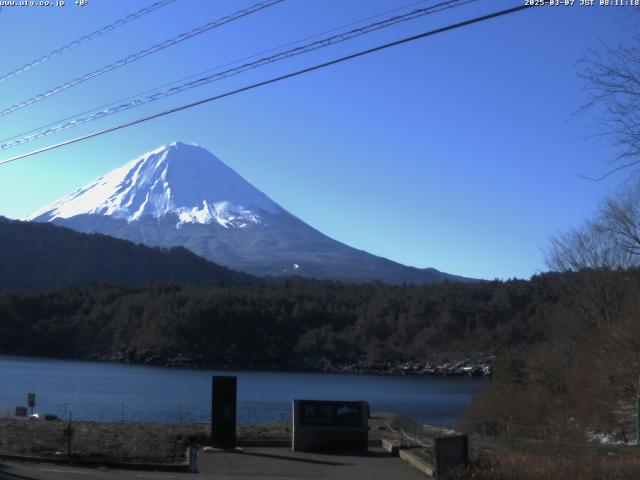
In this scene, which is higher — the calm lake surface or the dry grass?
the dry grass

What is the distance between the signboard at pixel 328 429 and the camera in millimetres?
19062

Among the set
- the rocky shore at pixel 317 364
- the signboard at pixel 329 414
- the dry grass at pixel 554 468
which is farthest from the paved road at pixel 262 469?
the rocky shore at pixel 317 364

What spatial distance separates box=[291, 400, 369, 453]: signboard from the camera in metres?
19.1

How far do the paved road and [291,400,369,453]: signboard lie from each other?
1.57ft

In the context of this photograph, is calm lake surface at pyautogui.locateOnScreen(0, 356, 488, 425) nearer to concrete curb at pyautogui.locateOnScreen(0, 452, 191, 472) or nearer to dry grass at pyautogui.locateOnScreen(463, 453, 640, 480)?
concrete curb at pyautogui.locateOnScreen(0, 452, 191, 472)

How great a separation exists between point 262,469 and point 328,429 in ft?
9.74

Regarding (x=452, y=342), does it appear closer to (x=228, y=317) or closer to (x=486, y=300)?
(x=486, y=300)

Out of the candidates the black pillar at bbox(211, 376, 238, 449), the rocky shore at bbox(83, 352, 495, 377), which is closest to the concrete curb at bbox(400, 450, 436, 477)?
the black pillar at bbox(211, 376, 238, 449)

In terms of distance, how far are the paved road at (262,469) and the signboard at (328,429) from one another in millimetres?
478

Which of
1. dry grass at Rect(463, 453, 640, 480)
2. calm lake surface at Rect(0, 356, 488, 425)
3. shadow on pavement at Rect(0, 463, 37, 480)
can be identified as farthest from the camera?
calm lake surface at Rect(0, 356, 488, 425)

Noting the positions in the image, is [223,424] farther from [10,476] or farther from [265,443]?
[10,476]

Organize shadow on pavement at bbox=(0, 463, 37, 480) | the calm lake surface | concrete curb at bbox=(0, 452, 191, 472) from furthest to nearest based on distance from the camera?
1. the calm lake surface
2. concrete curb at bbox=(0, 452, 191, 472)
3. shadow on pavement at bbox=(0, 463, 37, 480)

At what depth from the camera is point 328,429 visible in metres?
19.1

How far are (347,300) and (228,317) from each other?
26.2m
